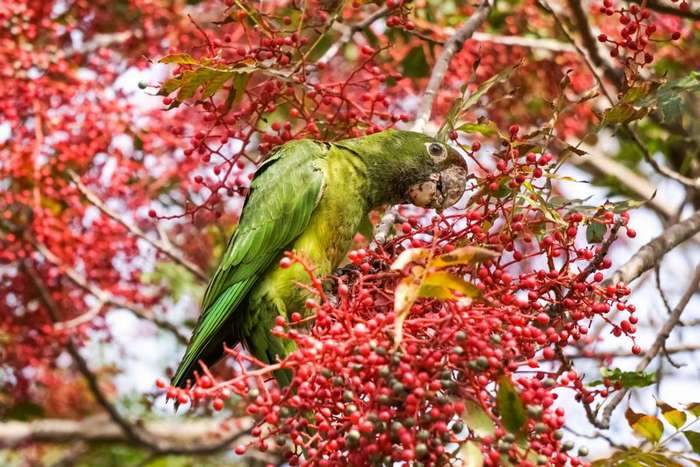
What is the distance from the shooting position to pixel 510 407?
2.20 meters

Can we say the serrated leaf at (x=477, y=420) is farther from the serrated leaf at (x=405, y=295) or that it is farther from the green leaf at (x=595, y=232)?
the green leaf at (x=595, y=232)

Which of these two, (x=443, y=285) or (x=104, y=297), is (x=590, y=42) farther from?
(x=104, y=297)

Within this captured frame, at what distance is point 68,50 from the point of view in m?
5.96

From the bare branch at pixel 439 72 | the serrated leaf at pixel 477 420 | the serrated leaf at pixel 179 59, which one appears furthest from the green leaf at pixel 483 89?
the serrated leaf at pixel 477 420

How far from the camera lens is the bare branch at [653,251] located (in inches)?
123

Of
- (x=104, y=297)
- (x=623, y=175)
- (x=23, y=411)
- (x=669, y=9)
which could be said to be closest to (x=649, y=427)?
(x=669, y=9)

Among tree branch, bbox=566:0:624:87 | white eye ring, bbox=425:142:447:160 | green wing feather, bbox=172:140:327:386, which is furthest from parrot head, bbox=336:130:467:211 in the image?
tree branch, bbox=566:0:624:87

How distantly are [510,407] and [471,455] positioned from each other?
0.52 ft

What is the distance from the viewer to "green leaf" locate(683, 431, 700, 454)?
2838 millimetres

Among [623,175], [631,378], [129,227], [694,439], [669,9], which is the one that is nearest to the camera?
[694,439]

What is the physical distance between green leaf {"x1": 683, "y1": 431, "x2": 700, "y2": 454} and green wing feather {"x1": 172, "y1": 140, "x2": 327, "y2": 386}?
1.71 meters

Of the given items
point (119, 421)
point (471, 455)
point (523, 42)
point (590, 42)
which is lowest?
point (471, 455)

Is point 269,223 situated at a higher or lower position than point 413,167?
lower

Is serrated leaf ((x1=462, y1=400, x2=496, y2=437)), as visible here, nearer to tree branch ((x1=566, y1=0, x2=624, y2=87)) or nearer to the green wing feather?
the green wing feather
